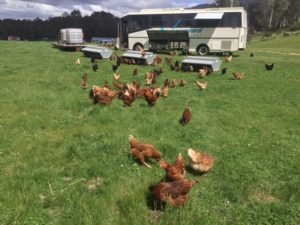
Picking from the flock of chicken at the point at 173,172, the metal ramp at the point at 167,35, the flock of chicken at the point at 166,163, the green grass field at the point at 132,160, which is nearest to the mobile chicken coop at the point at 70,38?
the metal ramp at the point at 167,35

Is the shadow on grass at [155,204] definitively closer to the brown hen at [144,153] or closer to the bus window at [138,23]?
the brown hen at [144,153]

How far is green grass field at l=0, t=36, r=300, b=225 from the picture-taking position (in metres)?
4.58

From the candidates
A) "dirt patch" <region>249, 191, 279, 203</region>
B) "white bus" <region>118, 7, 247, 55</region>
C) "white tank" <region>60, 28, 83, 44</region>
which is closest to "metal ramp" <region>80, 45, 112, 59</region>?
"white bus" <region>118, 7, 247, 55</region>

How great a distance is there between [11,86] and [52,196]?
967 centimetres

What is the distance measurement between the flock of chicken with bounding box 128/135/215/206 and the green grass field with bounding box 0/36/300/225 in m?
0.15

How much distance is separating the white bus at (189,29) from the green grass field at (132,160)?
19.5 metres

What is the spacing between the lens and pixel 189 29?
31750mm

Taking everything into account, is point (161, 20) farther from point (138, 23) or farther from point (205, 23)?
point (205, 23)

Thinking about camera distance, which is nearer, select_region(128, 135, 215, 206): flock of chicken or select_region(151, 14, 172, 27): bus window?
select_region(128, 135, 215, 206): flock of chicken

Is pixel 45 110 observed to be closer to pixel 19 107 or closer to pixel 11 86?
pixel 19 107

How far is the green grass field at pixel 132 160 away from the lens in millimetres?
4578

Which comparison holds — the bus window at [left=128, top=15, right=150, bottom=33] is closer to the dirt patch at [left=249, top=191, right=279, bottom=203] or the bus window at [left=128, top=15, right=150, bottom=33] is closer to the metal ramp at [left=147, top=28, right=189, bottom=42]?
the metal ramp at [left=147, top=28, right=189, bottom=42]

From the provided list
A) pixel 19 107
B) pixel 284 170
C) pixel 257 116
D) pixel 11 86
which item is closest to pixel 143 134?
pixel 284 170

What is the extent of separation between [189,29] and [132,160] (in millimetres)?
27658
